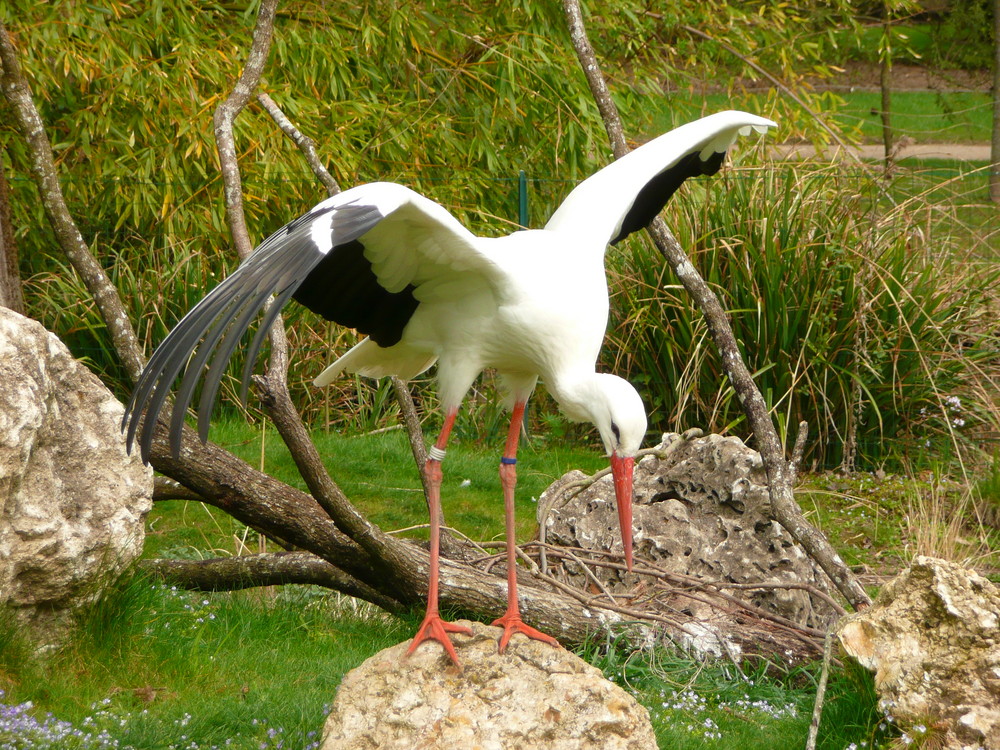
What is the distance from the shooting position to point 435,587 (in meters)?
3.77

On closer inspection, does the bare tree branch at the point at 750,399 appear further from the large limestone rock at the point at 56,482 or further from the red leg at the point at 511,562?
the large limestone rock at the point at 56,482

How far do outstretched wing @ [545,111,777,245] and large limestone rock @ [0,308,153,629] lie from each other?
5.39ft

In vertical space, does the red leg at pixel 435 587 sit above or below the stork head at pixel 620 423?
below

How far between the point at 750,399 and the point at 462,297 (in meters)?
1.29

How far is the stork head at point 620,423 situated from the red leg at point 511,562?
43 centimetres

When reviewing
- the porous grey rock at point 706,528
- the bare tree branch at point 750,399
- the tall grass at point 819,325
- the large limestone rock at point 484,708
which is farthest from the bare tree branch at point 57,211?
the tall grass at point 819,325

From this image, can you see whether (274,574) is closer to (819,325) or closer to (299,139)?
(299,139)

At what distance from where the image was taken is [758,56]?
9242 millimetres

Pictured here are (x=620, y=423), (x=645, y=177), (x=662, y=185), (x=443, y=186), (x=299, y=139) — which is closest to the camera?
(x=620, y=423)

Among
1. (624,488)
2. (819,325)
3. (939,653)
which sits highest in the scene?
(624,488)

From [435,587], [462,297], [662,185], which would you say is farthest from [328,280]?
[662,185]

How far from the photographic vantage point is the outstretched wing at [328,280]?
9.44 ft

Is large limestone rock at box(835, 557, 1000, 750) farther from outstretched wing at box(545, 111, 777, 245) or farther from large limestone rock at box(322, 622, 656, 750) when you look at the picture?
outstretched wing at box(545, 111, 777, 245)

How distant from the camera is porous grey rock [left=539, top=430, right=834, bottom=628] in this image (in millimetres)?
4719
